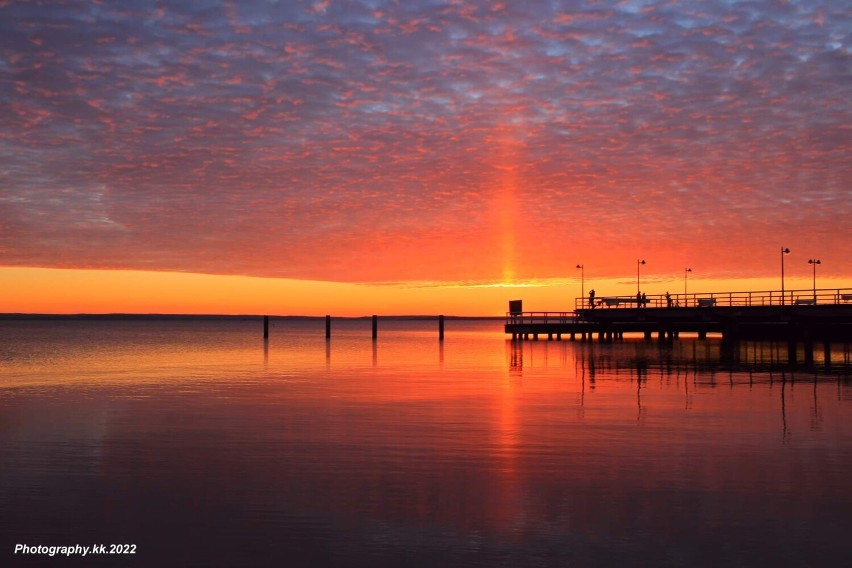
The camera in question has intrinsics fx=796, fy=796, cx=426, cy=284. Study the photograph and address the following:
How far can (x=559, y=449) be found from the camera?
16.8 meters

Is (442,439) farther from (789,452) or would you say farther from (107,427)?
(107,427)

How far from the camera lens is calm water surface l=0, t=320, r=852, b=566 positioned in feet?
32.9

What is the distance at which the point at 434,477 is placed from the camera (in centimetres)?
1398

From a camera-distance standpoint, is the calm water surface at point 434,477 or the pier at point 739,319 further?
the pier at point 739,319

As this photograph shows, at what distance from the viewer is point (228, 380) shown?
36.0 m

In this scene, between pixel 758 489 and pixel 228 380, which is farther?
pixel 228 380

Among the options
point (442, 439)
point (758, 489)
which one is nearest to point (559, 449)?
point (442, 439)

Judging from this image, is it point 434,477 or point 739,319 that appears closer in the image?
point 434,477

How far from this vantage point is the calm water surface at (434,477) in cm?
1004

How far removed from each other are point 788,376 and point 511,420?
1905cm

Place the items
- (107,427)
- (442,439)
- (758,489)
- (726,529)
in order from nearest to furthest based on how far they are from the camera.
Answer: (726,529), (758,489), (442,439), (107,427)

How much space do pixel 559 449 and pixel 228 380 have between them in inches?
888

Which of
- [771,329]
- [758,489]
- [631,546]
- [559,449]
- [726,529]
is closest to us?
[631,546]

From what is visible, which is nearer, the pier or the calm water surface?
the calm water surface
